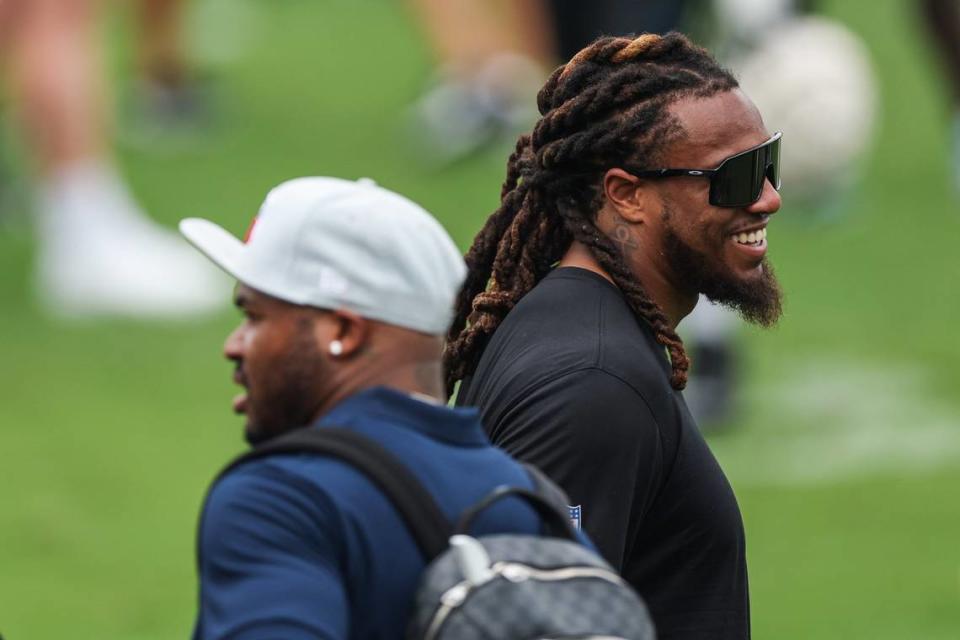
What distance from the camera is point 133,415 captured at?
9.99 meters

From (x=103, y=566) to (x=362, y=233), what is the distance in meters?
5.67

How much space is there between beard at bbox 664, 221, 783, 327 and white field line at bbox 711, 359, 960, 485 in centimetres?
525

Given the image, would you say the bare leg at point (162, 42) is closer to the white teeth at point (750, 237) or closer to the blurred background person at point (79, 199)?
the blurred background person at point (79, 199)

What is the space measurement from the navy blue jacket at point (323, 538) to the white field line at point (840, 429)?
6456mm

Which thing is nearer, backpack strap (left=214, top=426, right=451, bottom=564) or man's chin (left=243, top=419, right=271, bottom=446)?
backpack strap (left=214, top=426, right=451, bottom=564)

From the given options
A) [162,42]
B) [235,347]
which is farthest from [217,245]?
[162,42]

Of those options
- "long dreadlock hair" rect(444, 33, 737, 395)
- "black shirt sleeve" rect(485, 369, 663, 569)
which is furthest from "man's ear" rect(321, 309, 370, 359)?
"long dreadlock hair" rect(444, 33, 737, 395)

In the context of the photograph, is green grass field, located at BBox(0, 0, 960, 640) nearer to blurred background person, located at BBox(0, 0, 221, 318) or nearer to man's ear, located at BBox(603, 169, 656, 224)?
blurred background person, located at BBox(0, 0, 221, 318)

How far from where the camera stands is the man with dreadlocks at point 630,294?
3.46m

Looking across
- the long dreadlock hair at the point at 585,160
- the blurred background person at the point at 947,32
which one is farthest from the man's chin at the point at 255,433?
the blurred background person at the point at 947,32

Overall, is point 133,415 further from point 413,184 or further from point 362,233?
point 362,233

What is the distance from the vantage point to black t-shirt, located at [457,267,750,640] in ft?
11.2

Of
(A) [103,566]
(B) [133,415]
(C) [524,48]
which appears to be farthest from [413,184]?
(A) [103,566]

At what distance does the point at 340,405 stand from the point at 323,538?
251 millimetres
